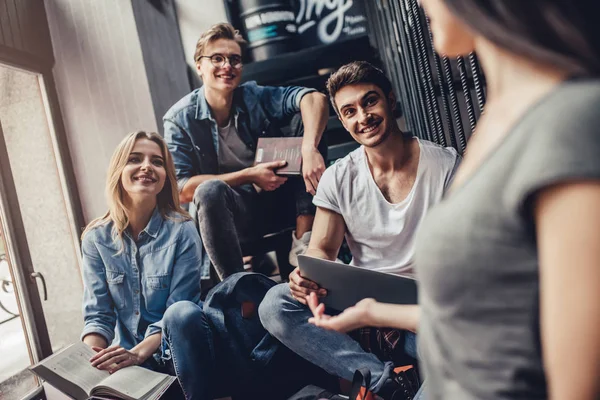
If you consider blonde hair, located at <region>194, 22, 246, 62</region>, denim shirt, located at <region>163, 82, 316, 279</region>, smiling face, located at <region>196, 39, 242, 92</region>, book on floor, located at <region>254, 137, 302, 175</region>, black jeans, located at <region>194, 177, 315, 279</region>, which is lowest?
black jeans, located at <region>194, 177, 315, 279</region>

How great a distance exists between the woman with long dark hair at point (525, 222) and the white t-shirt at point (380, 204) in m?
0.88

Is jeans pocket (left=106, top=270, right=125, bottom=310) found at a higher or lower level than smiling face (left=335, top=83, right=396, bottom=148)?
lower

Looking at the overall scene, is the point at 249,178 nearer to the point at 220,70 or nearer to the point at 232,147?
the point at 232,147

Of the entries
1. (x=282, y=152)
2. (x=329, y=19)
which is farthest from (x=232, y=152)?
(x=329, y=19)

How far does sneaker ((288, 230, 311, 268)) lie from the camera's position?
1647mm

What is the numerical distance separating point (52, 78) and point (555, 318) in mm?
1913

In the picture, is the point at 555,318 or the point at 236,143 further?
the point at 236,143

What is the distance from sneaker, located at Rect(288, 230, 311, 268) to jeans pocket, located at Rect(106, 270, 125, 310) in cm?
55

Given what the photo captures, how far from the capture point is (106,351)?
5.24 feet

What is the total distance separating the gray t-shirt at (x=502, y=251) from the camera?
1.26ft

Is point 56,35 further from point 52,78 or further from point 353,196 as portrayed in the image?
point 353,196

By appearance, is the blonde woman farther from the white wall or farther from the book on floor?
the book on floor

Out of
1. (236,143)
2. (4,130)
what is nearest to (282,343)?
(236,143)

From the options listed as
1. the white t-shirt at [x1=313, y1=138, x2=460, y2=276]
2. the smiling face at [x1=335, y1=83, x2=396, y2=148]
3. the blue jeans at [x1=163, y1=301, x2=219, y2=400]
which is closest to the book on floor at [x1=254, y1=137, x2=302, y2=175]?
the white t-shirt at [x1=313, y1=138, x2=460, y2=276]
